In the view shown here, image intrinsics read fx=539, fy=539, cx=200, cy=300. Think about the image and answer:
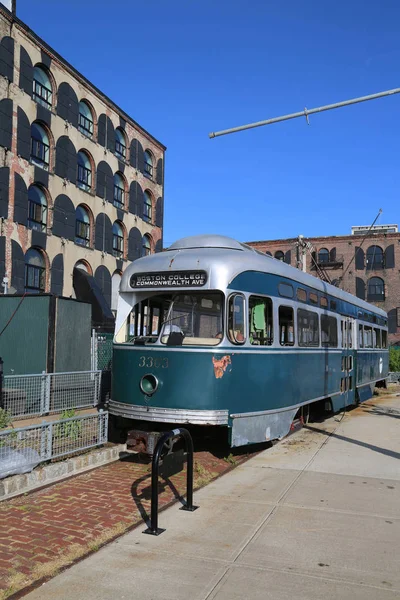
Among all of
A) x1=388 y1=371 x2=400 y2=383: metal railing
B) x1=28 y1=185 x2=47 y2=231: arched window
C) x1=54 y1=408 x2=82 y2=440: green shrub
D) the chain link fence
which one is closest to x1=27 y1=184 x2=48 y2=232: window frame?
x1=28 y1=185 x2=47 y2=231: arched window

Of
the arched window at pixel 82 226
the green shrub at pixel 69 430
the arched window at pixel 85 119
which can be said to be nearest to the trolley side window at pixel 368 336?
Result: the green shrub at pixel 69 430

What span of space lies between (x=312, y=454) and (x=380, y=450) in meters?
1.36

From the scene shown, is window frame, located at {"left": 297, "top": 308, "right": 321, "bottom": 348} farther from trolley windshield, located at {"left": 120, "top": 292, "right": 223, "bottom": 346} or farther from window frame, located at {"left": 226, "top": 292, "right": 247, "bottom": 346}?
trolley windshield, located at {"left": 120, "top": 292, "right": 223, "bottom": 346}

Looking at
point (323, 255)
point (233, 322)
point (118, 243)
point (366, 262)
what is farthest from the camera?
point (323, 255)

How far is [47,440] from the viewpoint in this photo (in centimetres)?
726

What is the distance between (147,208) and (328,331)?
22.0 metres

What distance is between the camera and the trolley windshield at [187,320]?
782cm

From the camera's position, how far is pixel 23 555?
15.4 feet

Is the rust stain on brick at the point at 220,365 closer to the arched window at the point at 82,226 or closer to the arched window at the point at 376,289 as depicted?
the arched window at the point at 82,226

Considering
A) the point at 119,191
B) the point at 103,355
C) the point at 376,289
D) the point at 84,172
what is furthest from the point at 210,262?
the point at 376,289

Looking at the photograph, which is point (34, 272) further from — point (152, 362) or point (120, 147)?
point (152, 362)

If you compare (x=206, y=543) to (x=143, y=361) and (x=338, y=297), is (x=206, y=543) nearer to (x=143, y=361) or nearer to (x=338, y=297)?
(x=143, y=361)

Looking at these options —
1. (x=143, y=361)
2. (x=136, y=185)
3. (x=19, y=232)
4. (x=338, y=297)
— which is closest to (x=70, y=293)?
(x=19, y=232)

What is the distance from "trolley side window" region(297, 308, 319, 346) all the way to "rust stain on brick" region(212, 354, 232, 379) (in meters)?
2.49
